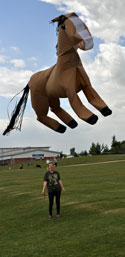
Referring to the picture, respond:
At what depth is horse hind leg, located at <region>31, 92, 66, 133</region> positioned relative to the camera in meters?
4.85

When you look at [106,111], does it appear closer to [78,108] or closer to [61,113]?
[78,108]

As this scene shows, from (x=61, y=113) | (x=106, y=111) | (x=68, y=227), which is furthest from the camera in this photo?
(x=68, y=227)

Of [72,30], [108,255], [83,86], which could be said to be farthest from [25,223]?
[72,30]

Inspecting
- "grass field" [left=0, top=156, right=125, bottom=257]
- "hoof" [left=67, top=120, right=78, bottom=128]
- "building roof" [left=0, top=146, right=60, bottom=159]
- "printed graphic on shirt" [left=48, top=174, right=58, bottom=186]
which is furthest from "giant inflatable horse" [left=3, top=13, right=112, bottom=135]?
"printed graphic on shirt" [left=48, top=174, right=58, bottom=186]

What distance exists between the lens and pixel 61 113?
15.8ft

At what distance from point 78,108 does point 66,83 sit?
0.37m

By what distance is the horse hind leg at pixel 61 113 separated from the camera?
15.0 feet

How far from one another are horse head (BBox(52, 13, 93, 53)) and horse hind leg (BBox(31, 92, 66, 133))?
0.77m

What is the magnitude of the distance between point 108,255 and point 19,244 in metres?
2.24

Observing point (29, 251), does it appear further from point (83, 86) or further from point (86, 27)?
point (86, 27)

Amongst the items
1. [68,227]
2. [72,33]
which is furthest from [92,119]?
[68,227]

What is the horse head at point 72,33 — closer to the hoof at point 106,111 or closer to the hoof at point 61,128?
the hoof at point 106,111

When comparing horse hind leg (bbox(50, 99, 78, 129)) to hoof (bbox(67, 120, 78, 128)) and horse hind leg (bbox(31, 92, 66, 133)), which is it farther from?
horse hind leg (bbox(31, 92, 66, 133))

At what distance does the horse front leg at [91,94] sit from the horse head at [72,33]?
37 centimetres
